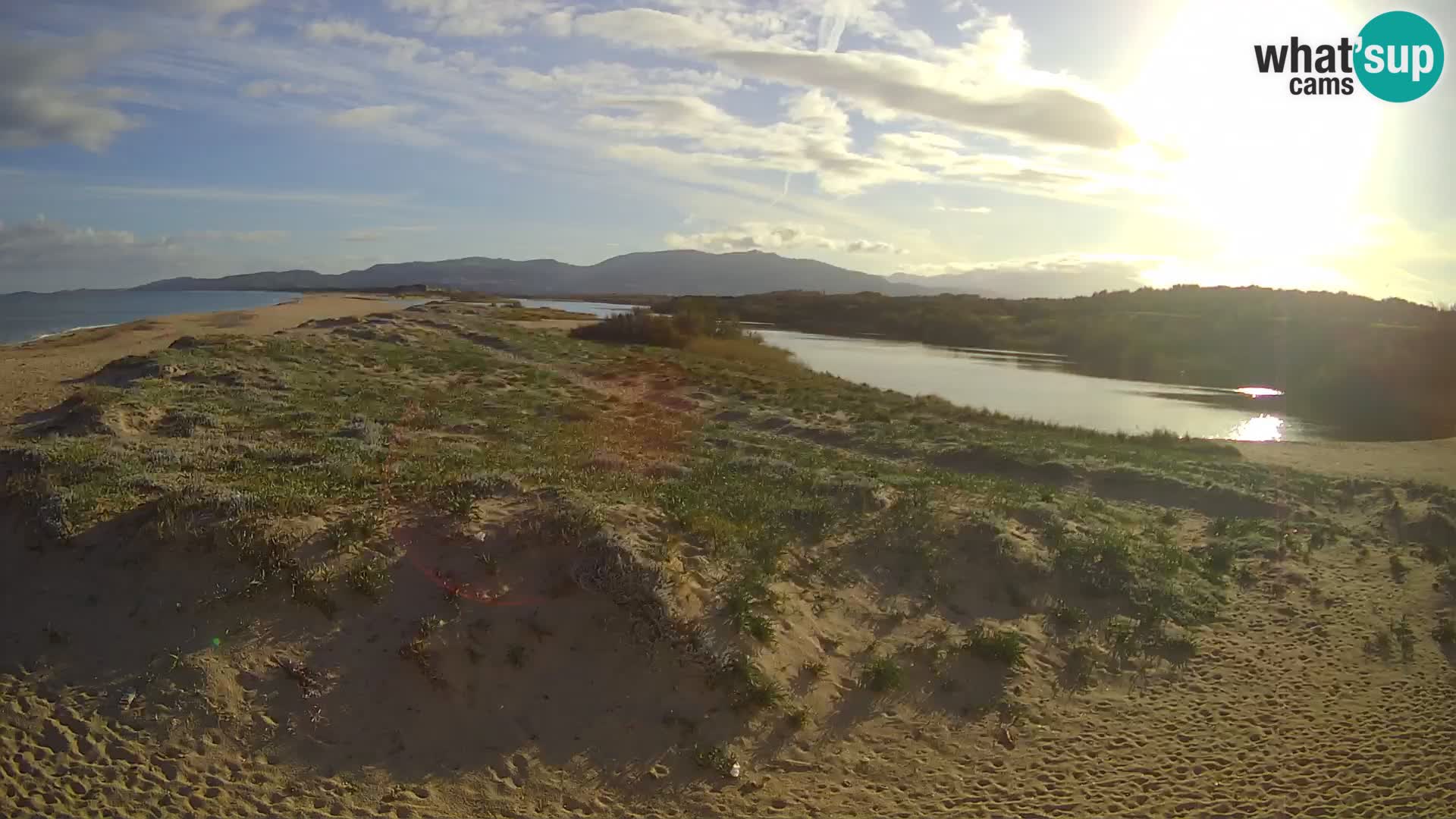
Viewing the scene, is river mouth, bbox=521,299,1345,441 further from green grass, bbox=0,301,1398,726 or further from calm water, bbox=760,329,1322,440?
green grass, bbox=0,301,1398,726

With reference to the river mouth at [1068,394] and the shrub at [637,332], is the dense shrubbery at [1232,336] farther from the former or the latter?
the shrub at [637,332]

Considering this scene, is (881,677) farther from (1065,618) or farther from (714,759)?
(1065,618)

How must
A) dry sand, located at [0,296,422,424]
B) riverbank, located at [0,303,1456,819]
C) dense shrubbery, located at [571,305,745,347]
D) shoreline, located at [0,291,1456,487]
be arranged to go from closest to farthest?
1. riverbank, located at [0,303,1456,819]
2. dry sand, located at [0,296,422,424]
3. shoreline, located at [0,291,1456,487]
4. dense shrubbery, located at [571,305,745,347]

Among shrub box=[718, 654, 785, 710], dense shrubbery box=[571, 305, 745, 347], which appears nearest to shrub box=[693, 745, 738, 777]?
shrub box=[718, 654, 785, 710]

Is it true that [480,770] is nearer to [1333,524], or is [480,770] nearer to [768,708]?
[768,708]

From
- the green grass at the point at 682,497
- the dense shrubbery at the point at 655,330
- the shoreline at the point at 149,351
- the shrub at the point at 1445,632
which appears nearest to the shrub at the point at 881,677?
the green grass at the point at 682,497

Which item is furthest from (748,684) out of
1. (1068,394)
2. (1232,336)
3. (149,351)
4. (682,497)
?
(1232,336)
